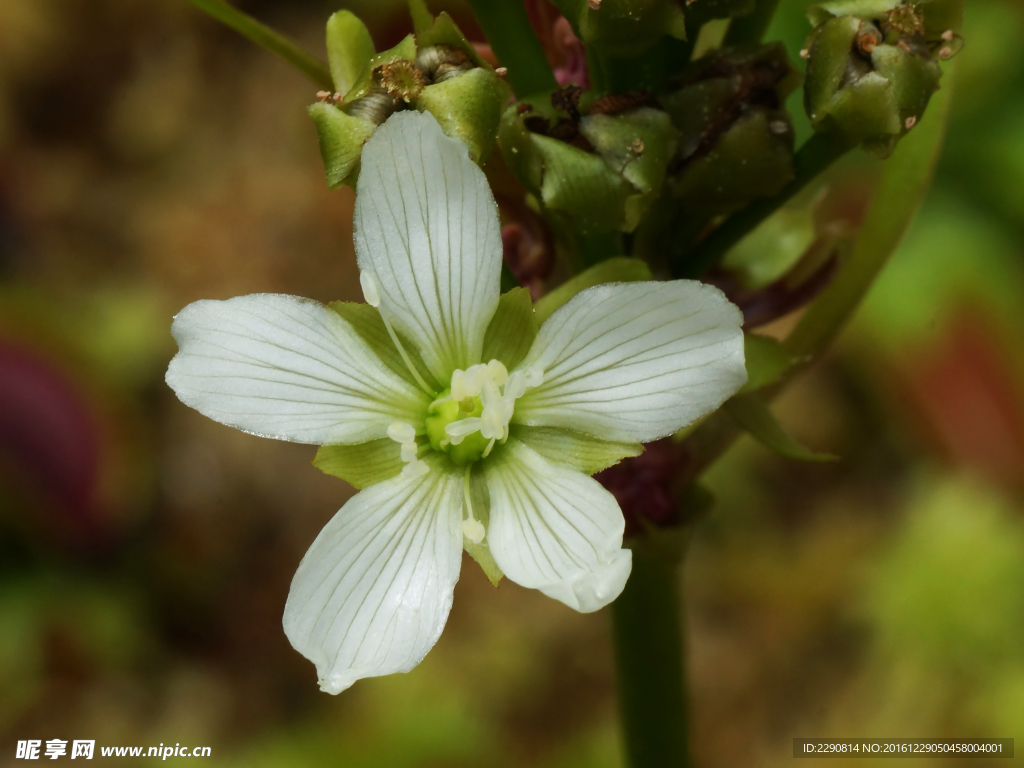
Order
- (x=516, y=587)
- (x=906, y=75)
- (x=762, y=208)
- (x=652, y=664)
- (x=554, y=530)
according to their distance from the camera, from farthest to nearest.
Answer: (x=516, y=587)
(x=652, y=664)
(x=762, y=208)
(x=554, y=530)
(x=906, y=75)

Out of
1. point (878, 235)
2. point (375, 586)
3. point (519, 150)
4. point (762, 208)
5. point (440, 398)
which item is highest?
point (519, 150)

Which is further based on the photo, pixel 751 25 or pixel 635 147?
pixel 751 25

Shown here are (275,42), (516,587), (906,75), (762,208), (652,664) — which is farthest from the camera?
(516,587)

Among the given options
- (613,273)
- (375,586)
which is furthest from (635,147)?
(375,586)

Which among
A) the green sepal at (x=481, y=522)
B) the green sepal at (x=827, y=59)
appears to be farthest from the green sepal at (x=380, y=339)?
the green sepal at (x=827, y=59)

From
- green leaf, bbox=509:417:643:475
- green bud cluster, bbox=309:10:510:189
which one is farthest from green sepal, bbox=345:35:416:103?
green leaf, bbox=509:417:643:475

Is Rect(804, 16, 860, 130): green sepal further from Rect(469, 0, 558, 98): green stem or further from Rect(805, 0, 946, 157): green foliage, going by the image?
Rect(469, 0, 558, 98): green stem

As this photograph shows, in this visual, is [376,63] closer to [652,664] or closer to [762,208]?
[762,208]

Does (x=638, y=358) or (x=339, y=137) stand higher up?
(x=339, y=137)
